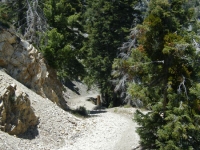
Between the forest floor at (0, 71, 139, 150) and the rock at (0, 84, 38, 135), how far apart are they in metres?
0.42

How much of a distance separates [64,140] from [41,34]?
9.15m

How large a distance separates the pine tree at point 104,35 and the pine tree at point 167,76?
14435 millimetres

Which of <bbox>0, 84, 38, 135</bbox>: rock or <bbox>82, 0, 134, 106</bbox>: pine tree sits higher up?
<bbox>82, 0, 134, 106</bbox>: pine tree

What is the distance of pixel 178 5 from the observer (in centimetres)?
1298

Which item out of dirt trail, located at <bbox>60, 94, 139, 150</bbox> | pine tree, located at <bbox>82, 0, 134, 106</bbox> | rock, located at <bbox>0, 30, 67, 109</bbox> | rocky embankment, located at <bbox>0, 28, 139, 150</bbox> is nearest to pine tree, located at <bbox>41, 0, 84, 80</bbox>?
rocky embankment, located at <bbox>0, 28, 139, 150</bbox>

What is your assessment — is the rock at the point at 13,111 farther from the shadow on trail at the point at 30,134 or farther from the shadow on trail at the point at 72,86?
the shadow on trail at the point at 72,86

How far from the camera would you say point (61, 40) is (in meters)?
23.0

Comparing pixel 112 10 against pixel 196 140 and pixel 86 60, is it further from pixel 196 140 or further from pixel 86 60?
pixel 196 140

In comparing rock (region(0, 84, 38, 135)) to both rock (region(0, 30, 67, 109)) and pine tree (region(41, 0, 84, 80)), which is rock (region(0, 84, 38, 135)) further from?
pine tree (region(41, 0, 84, 80))

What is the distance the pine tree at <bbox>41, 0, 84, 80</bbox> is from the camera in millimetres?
22609

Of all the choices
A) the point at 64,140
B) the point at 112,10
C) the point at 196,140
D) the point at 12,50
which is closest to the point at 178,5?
the point at 196,140

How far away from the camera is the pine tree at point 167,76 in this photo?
40.3ft

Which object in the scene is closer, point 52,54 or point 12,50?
point 12,50

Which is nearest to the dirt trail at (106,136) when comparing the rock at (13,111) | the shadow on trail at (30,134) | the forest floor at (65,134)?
the forest floor at (65,134)
